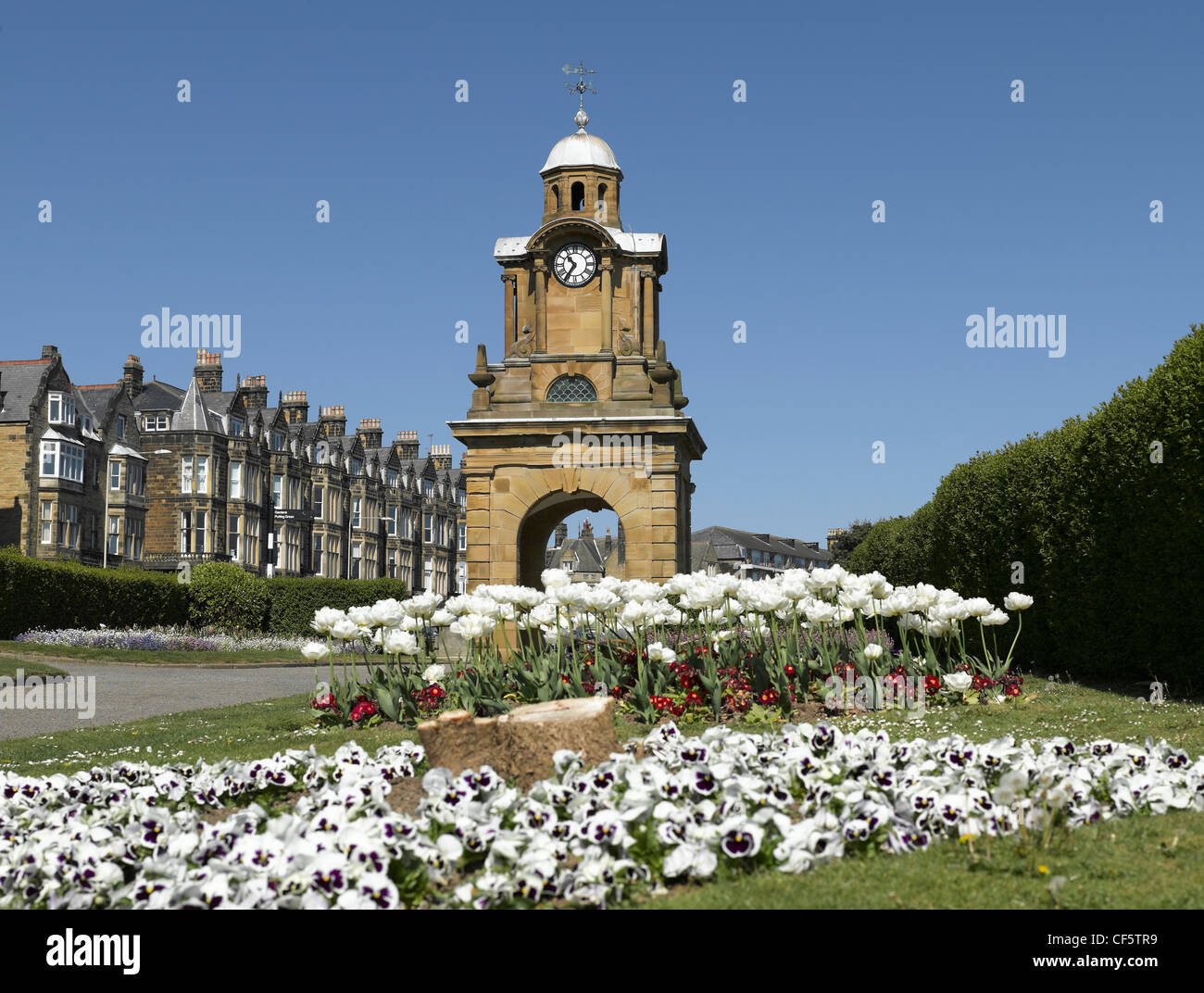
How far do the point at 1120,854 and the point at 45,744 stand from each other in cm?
1209

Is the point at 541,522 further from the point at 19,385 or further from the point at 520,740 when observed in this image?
the point at 19,385

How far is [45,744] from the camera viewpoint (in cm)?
1355

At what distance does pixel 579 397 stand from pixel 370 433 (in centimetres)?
6491

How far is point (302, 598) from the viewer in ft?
147

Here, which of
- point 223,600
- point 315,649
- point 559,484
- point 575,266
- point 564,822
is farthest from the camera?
point 223,600

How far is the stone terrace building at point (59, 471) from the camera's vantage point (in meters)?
52.7

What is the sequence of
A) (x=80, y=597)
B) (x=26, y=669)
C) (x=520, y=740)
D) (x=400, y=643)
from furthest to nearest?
(x=80, y=597) → (x=26, y=669) → (x=400, y=643) → (x=520, y=740)

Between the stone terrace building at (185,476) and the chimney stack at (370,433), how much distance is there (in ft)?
8.24

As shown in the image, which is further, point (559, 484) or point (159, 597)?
point (159, 597)

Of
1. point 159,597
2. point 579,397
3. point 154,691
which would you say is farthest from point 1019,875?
point 159,597

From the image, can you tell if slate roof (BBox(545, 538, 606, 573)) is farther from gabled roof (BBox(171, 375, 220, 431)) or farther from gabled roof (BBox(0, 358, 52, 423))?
gabled roof (BBox(0, 358, 52, 423))

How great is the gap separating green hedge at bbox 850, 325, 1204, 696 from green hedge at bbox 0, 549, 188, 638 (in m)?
28.1
